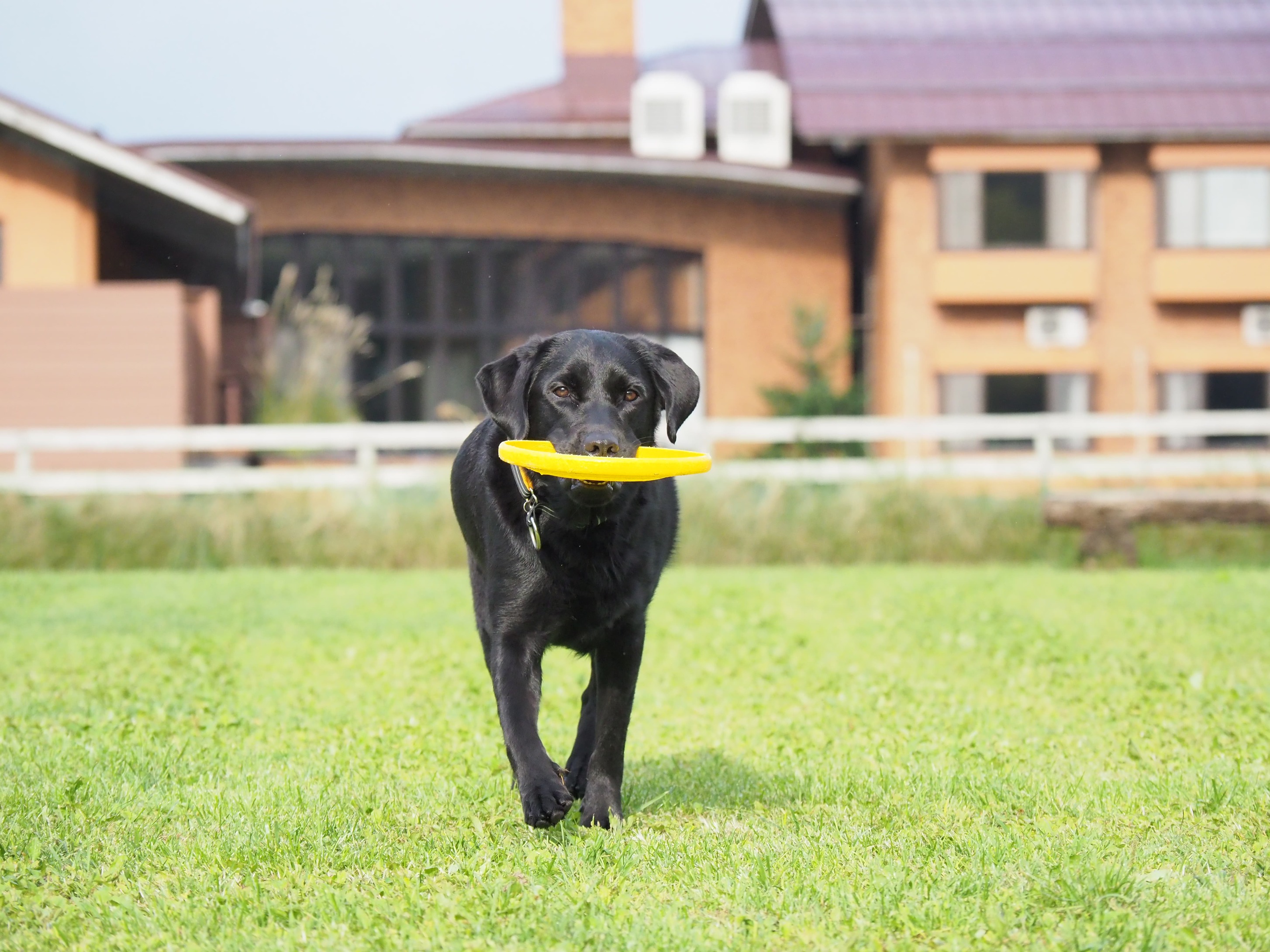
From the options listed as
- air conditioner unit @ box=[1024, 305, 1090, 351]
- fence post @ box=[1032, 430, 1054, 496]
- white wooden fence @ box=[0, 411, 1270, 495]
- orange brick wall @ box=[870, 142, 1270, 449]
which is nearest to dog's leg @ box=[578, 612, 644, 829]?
white wooden fence @ box=[0, 411, 1270, 495]

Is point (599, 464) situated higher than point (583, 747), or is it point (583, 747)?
point (599, 464)

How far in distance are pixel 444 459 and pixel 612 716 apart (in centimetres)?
1318

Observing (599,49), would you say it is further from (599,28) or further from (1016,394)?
(1016,394)

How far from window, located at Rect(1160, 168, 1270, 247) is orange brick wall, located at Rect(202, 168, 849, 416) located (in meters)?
5.50

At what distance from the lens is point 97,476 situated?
14352mm

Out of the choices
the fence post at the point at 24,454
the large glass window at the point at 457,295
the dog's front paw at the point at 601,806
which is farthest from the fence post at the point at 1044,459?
the dog's front paw at the point at 601,806

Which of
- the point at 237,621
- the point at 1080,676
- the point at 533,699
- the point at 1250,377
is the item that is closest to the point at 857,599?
the point at 1080,676

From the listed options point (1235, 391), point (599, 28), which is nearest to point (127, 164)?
point (599, 28)

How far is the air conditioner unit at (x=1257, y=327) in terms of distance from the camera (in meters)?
24.9

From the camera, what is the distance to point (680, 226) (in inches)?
985

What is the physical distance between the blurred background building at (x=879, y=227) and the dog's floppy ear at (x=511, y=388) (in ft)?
60.7

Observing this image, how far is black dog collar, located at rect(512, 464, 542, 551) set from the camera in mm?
4305

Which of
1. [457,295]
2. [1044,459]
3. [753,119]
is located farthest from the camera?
[753,119]

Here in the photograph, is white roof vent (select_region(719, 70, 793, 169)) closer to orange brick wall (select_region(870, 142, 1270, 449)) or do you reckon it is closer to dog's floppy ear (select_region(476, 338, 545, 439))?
orange brick wall (select_region(870, 142, 1270, 449))
